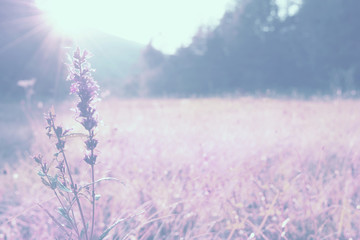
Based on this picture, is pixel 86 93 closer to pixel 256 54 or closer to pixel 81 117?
pixel 81 117

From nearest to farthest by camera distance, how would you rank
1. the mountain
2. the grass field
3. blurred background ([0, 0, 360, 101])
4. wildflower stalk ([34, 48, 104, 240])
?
wildflower stalk ([34, 48, 104, 240]), the grass field, the mountain, blurred background ([0, 0, 360, 101])

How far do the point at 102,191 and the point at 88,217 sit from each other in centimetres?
31

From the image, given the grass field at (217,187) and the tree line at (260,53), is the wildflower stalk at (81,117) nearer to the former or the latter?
the grass field at (217,187)

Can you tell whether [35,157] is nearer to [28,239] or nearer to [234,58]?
[28,239]

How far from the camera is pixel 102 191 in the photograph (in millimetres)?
1877

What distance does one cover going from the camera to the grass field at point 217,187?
4.58ft

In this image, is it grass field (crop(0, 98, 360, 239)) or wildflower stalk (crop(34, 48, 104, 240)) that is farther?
grass field (crop(0, 98, 360, 239))

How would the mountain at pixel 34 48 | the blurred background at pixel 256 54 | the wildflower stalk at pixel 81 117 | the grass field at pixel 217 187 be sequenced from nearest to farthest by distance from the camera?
1. the wildflower stalk at pixel 81 117
2. the grass field at pixel 217 187
3. the mountain at pixel 34 48
4. the blurred background at pixel 256 54

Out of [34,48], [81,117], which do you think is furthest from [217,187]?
[34,48]

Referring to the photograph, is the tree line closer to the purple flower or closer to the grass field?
the grass field

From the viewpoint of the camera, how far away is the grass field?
140 cm

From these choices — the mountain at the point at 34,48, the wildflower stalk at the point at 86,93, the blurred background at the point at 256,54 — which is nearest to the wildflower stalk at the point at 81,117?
the wildflower stalk at the point at 86,93

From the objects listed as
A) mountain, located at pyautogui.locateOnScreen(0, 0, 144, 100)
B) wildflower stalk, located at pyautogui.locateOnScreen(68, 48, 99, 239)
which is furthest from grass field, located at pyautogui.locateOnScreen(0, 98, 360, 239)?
mountain, located at pyautogui.locateOnScreen(0, 0, 144, 100)

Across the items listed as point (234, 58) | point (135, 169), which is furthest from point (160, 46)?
point (135, 169)
